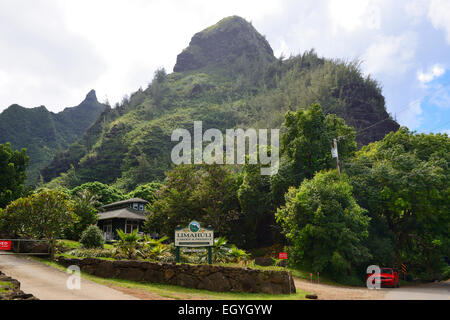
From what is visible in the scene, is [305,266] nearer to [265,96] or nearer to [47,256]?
[47,256]

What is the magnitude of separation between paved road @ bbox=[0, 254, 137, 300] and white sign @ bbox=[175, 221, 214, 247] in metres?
4.26

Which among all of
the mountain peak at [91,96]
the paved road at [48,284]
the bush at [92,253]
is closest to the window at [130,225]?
the bush at [92,253]

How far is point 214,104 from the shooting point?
402 feet

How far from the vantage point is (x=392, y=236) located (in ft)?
82.3

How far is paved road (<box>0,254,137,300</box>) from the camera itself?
32.1ft

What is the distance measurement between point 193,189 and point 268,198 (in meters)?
7.38

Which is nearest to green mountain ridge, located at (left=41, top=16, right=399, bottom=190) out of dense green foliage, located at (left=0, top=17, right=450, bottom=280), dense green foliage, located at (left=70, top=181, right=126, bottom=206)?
dense green foliage, located at (left=70, top=181, right=126, bottom=206)

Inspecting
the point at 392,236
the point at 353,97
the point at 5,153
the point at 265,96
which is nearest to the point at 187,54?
the point at 265,96

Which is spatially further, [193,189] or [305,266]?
[193,189]

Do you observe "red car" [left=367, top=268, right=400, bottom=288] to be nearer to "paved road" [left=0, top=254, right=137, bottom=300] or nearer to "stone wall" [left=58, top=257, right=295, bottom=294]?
"stone wall" [left=58, top=257, right=295, bottom=294]

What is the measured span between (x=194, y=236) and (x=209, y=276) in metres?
2.50

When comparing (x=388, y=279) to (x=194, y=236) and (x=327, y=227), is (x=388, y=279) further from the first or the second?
(x=194, y=236)

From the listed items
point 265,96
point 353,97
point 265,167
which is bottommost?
point 265,167
